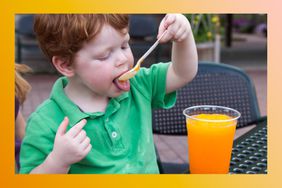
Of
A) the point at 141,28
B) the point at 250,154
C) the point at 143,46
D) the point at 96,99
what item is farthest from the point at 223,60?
the point at 96,99

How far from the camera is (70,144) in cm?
72

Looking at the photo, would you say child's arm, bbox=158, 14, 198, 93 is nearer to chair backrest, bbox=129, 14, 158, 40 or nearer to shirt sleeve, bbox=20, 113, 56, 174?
shirt sleeve, bbox=20, 113, 56, 174

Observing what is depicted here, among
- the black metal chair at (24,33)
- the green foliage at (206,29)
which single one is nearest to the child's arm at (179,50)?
the green foliage at (206,29)

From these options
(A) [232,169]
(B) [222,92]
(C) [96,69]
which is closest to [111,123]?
(C) [96,69]

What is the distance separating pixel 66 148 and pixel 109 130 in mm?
147

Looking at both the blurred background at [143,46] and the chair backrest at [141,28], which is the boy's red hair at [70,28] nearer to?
the blurred background at [143,46]

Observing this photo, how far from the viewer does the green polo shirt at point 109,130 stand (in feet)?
2.65

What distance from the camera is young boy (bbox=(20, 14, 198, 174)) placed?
77 cm

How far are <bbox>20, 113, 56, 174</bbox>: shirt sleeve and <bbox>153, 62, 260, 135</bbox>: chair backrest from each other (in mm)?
594

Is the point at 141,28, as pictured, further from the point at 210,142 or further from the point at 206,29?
the point at 210,142

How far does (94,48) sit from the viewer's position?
784mm

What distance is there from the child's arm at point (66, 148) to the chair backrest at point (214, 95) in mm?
638
